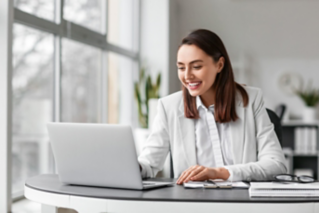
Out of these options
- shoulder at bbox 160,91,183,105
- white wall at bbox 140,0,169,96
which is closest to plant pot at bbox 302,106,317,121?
white wall at bbox 140,0,169,96

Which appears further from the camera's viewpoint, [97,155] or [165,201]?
[97,155]

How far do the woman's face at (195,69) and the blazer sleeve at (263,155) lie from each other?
0.28 metres

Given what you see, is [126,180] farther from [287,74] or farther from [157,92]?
[287,74]

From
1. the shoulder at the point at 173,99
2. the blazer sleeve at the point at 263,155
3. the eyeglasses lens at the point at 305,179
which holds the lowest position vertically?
the eyeglasses lens at the point at 305,179

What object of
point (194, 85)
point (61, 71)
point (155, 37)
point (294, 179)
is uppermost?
point (155, 37)

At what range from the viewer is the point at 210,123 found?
228cm

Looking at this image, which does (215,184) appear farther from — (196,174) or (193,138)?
(193,138)

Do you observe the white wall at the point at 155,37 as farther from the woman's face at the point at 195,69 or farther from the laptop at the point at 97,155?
the laptop at the point at 97,155

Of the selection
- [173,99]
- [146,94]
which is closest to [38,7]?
[173,99]

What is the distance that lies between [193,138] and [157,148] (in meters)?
0.17

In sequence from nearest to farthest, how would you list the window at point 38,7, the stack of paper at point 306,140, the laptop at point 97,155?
the laptop at point 97,155 < the window at point 38,7 < the stack of paper at point 306,140

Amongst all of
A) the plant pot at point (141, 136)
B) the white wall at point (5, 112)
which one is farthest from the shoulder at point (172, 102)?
the plant pot at point (141, 136)

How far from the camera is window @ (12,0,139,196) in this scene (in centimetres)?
371

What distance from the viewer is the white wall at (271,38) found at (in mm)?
6926
